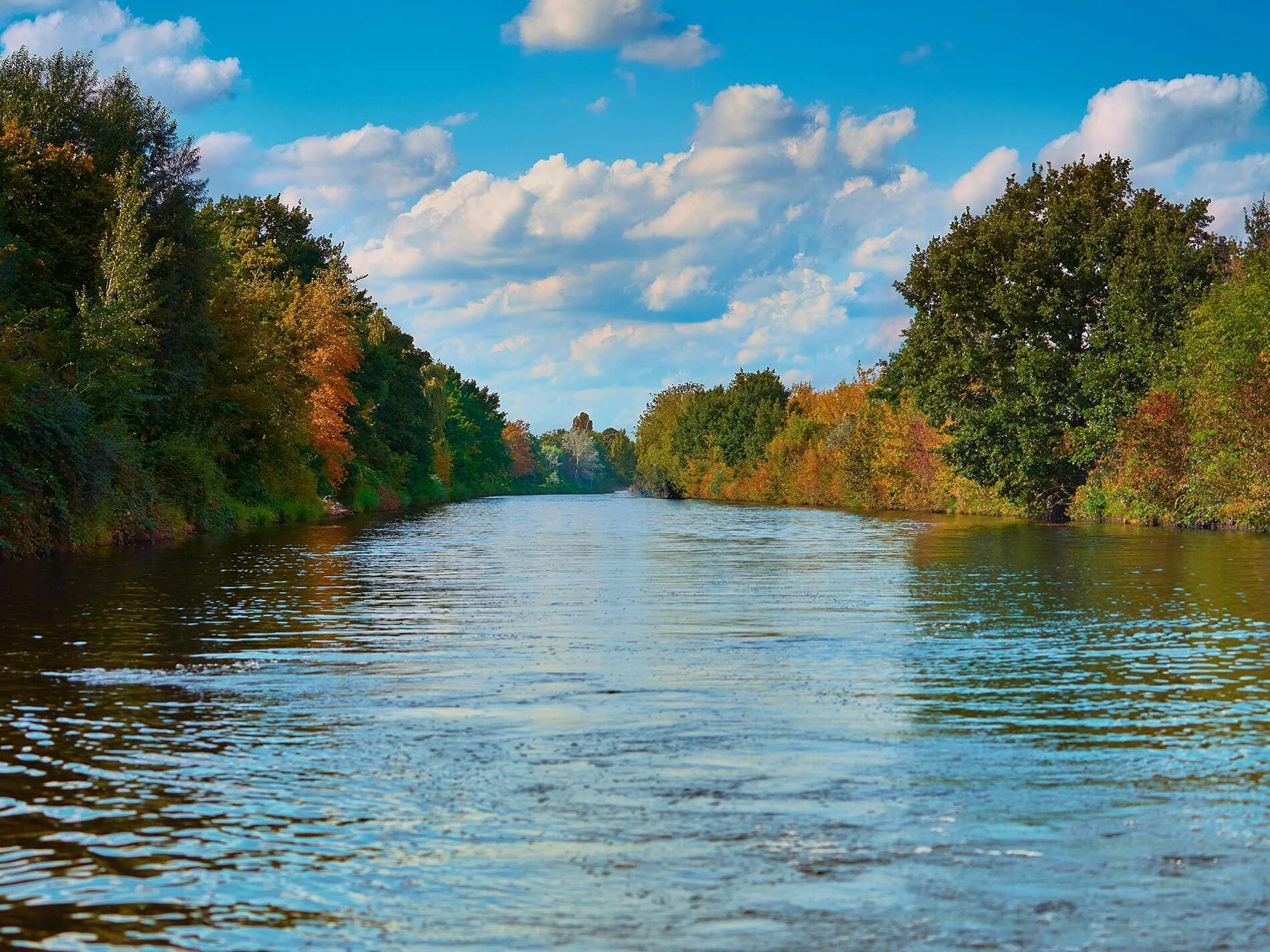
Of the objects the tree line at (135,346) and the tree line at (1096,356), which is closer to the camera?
the tree line at (135,346)

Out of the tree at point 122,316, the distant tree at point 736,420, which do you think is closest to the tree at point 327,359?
the tree at point 122,316

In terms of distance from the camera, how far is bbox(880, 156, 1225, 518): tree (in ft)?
188

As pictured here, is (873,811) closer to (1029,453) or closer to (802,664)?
(802,664)

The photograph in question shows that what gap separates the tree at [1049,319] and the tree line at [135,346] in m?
30.5

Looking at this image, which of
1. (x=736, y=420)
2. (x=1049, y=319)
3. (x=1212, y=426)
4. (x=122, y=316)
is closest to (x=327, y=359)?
(x=122, y=316)

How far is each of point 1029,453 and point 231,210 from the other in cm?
4891

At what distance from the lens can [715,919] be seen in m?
6.46

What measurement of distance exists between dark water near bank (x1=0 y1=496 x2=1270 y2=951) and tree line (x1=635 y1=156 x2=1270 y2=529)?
2958 cm

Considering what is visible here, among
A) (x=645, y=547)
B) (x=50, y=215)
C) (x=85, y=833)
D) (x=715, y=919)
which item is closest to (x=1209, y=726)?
(x=715, y=919)

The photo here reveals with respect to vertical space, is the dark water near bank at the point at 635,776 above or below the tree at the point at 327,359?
below

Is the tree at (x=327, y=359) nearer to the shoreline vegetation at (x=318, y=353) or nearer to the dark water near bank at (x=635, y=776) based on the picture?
the shoreline vegetation at (x=318, y=353)

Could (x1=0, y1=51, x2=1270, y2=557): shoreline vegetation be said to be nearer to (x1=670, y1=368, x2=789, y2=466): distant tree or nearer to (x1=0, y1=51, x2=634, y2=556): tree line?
(x1=0, y1=51, x2=634, y2=556): tree line

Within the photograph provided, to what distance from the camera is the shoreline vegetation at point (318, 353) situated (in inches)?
1523

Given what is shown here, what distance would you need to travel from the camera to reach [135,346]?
140 ft
